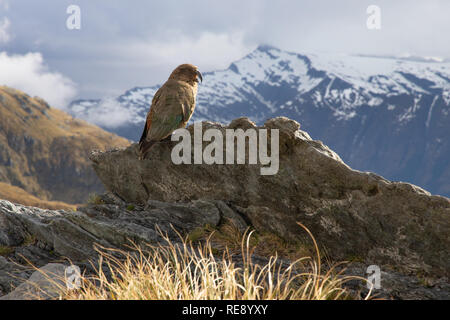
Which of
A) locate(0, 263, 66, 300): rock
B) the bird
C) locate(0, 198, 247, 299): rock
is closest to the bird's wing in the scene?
the bird

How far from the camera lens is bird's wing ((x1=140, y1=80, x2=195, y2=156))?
618 inches

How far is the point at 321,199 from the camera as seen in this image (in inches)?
523

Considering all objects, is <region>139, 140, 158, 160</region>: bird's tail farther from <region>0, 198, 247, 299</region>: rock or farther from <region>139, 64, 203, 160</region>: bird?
<region>0, 198, 247, 299</region>: rock

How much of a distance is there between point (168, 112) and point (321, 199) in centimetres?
623

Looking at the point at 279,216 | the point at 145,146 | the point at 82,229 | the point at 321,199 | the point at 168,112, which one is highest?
the point at 168,112

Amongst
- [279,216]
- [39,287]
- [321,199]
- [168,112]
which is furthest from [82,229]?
[321,199]

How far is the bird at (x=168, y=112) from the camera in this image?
15.7 metres

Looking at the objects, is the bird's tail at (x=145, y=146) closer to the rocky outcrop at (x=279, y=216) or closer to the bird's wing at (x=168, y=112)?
the bird's wing at (x=168, y=112)

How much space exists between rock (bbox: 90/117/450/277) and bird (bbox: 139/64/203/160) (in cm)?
69

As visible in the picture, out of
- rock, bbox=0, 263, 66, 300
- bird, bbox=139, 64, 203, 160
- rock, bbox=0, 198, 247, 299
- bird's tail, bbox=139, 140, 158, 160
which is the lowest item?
rock, bbox=0, 198, 247, 299

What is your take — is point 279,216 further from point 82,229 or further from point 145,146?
point 82,229

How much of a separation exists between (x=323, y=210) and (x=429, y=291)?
3.61m
